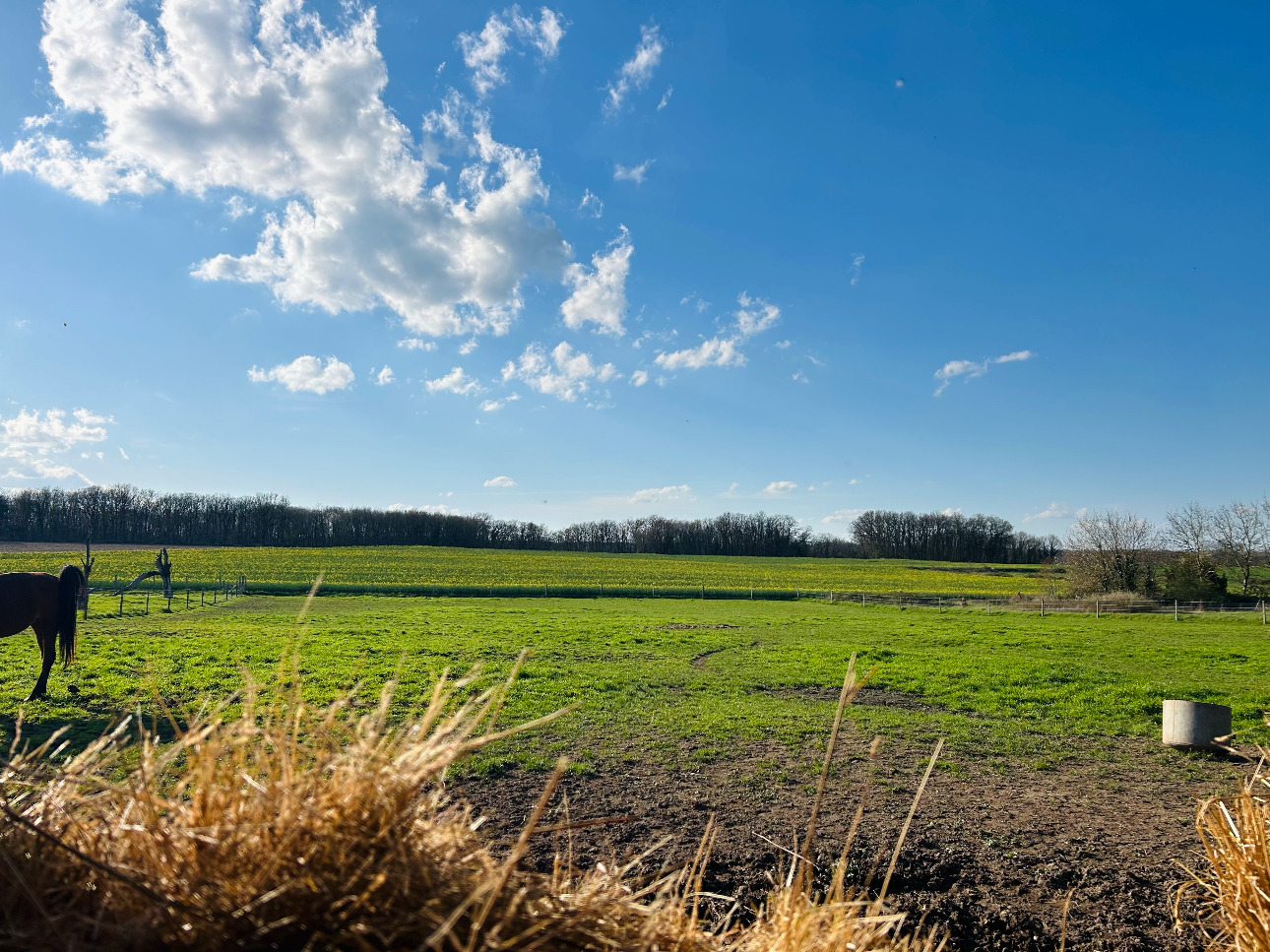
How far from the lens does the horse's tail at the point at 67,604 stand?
474 inches

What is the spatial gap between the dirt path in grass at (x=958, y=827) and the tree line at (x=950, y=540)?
377ft

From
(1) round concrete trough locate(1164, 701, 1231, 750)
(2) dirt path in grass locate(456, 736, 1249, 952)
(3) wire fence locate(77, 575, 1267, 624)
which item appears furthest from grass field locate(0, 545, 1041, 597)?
(2) dirt path in grass locate(456, 736, 1249, 952)

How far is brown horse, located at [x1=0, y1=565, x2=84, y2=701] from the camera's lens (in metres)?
11.4

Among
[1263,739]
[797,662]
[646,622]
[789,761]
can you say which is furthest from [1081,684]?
[646,622]

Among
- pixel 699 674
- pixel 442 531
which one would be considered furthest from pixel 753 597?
pixel 442 531

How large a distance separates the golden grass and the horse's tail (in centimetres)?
1347

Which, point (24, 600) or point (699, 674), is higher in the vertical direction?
point (24, 600)

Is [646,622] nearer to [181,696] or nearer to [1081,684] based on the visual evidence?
[1081,684]

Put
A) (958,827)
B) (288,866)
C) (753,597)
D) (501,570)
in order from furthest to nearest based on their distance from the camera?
1. (501,570)
2. (753,597)
3. (958,827)
4. (288,866)

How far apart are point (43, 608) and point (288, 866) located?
564 inches

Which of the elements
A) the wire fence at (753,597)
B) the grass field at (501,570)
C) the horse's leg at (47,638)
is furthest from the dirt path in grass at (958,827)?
the grass field at (501,570)

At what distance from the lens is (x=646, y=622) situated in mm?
27969

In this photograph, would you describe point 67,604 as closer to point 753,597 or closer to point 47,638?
point 47,638

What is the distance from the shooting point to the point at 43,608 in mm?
11914
